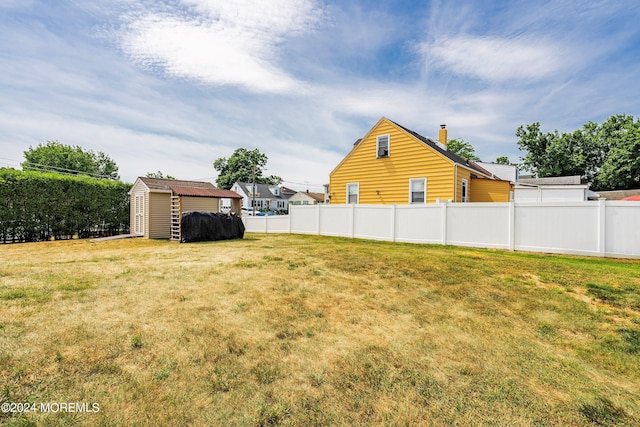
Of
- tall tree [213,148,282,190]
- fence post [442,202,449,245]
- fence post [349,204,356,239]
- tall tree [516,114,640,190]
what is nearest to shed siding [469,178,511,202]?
fence post [442,202,449,245]

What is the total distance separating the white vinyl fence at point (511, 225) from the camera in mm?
7758

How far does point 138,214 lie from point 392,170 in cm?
1532

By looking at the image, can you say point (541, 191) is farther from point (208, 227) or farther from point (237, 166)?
point (237, 166)

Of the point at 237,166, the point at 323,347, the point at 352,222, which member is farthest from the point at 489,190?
the point at 237,166

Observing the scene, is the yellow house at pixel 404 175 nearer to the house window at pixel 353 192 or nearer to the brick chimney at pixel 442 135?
the house window at pixel 353 192

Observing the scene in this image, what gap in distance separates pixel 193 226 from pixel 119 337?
10610mm

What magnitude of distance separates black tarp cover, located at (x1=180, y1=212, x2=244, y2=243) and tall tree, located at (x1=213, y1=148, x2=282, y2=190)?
47.6 meters

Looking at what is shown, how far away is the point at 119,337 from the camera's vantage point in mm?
3215

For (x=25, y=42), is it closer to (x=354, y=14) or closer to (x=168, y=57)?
(x=168, y=57)

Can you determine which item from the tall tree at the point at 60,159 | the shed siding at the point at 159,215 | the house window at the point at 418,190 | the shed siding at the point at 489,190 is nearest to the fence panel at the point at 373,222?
the house window at the point at 418,190

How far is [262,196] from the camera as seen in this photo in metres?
56.3

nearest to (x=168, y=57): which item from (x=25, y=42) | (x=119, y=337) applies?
(x=25, y=42)

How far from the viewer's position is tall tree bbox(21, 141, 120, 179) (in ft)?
145

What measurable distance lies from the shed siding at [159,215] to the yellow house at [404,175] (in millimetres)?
10087
